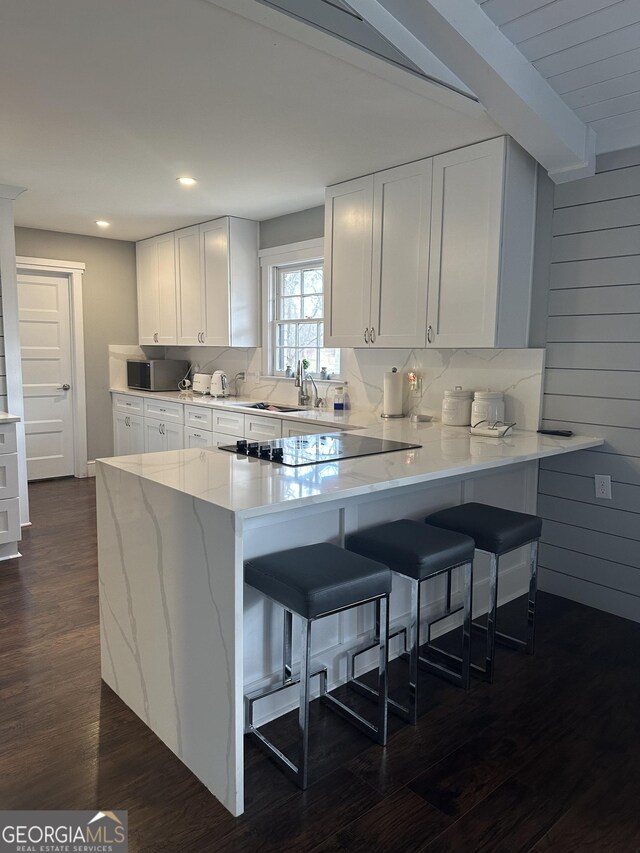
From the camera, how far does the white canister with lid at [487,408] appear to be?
10.2 ft

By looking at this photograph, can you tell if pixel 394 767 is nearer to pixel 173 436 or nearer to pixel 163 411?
pixel 173 436

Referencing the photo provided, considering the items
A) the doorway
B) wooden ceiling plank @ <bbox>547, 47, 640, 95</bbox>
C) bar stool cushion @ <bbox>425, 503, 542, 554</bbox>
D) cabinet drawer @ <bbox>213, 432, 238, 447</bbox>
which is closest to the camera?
wooden ceiling plank @ <bbox>547, 47, 640, 95</bbox>

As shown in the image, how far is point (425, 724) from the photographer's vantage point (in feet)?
6.89

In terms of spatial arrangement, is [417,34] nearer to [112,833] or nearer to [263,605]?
[263,605]

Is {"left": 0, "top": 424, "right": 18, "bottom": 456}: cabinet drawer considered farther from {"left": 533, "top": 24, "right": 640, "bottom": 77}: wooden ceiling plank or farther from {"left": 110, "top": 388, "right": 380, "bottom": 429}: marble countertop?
{"left": 533, "top": 24, "right": 640, "bottom": 77}: wooden ceiling plank

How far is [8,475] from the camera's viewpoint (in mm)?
3549

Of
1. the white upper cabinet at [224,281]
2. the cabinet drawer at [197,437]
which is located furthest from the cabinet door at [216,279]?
the cabinet drawer at [197,437]

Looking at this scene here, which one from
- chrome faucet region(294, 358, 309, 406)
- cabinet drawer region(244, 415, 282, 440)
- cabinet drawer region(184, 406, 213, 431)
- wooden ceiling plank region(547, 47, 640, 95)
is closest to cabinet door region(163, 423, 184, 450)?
cabinet drawer region(184, 406, 213, 431)

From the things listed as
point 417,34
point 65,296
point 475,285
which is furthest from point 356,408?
point 65,296

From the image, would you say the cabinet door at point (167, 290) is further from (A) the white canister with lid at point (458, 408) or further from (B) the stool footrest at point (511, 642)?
(B) the stool footrest at point (511, 642)

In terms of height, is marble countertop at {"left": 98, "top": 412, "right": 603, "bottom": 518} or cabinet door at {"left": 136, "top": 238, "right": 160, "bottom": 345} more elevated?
cabinet door at {"left": 136, "top": 238, "right": 160, "bottom": 345}

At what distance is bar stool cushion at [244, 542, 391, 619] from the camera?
1.72 metres

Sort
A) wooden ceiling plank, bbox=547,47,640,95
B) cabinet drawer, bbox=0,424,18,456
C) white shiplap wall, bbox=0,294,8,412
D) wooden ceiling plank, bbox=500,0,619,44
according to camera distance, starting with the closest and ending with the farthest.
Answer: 1. wooden ceiling plank, bbox=500,0,619,44
2. wooden ceiling plank, bbox=547,47,640,95
3. cabinet drawer, bbox=0,424,18,456
4. white shiplap wall, bbox=0,294,8,412

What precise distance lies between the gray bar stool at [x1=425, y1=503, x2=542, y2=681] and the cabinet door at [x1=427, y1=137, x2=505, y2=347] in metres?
0.92
